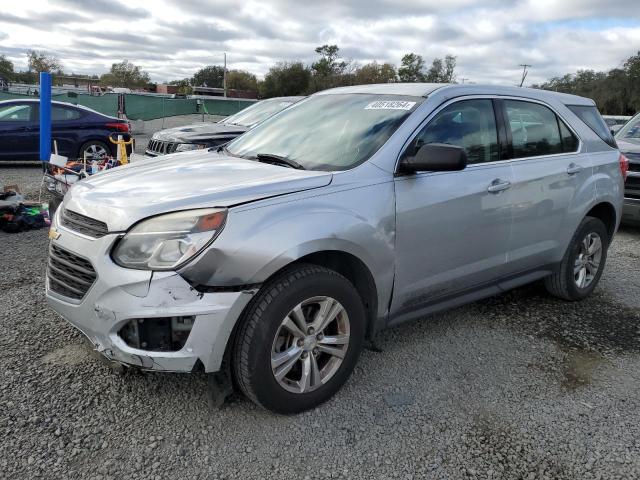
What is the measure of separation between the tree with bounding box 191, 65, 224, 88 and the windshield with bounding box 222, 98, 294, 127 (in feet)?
328

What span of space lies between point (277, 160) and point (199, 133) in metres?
5.75

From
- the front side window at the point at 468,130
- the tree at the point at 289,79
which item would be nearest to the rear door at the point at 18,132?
the front side window at the point at 468,130

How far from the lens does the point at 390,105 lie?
3.56 m

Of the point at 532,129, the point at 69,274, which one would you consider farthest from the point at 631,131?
the point at 69,274

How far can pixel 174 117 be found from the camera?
1030 inches

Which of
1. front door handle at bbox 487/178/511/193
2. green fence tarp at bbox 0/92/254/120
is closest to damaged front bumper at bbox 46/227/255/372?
front door handle at bbox 487/178/511/193

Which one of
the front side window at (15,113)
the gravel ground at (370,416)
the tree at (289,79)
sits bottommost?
the gravel ground at (370,416)

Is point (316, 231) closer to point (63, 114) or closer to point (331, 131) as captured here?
point (331, 131)

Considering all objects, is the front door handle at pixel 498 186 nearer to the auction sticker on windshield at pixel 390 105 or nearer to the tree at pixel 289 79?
the auction sticker on windshield at pixel 390 105

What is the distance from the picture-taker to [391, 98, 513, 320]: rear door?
321 cm

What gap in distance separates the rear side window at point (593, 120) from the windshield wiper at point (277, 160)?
2662 millimetres

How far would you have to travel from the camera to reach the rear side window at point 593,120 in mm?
4620

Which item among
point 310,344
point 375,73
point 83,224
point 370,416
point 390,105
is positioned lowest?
point 370,416

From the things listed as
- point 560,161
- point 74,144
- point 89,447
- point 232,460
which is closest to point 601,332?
point 560,161
